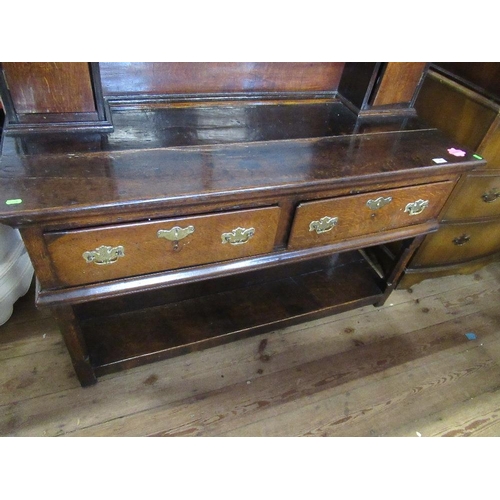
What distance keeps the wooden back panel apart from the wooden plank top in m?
0.19

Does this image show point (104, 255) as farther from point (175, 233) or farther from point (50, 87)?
point (50, 87)

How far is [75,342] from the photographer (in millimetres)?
1010

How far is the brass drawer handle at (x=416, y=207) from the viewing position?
1115mm

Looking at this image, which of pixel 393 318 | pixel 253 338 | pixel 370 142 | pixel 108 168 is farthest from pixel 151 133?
pixel 393 318

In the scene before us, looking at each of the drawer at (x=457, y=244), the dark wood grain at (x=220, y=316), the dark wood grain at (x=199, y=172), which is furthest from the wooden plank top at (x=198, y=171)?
the dark wood grain at (x=220, y=316)

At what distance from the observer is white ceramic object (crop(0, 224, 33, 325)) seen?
123cm

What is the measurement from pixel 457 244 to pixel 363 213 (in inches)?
28.4

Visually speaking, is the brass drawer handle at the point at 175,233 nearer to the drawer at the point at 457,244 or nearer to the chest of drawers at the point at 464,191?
the chest of drawers at the point at 464,191

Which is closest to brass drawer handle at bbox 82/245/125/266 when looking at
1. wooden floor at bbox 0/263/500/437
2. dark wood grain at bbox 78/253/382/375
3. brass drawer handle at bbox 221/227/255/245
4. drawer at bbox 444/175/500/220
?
brass drawer handle at bbox 221/227/255/245

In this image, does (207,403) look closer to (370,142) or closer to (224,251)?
(224,251)

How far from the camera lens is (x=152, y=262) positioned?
878mm

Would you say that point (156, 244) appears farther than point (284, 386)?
No

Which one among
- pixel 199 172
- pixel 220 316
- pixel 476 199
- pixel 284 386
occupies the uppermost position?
pixel 199 172

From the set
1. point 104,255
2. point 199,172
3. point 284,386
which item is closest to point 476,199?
point 284,386
